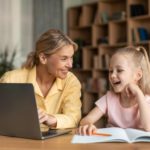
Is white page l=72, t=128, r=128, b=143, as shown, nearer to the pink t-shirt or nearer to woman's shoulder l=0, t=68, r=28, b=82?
the pink t-shirt

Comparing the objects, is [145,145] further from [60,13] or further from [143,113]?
[60,13]

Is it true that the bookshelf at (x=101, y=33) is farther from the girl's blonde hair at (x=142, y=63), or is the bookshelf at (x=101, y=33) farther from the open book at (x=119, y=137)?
the open book at (x=119, y=137)

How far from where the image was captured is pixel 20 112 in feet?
4.43

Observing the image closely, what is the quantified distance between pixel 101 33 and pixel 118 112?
13.1 ft

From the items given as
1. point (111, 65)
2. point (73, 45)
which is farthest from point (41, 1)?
point (111, 65)

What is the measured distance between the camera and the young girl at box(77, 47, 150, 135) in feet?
5.53

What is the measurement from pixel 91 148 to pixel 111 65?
2.01 feet

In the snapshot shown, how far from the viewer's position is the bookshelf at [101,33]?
503cm

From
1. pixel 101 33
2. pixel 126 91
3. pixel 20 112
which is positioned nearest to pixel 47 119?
pixel 20 112

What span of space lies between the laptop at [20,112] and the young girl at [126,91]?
35 cm

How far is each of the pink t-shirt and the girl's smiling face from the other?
9 centimetres

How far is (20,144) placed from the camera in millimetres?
1278

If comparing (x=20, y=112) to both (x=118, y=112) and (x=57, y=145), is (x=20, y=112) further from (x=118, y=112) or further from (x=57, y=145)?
(x=118, y=112)

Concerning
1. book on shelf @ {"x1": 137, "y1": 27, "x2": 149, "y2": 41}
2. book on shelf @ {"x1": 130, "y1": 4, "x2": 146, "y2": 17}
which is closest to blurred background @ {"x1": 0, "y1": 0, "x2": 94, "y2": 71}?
book on shelf @ {"x1": 130, "y1": 4, "x2": 146, "y2": 17}
